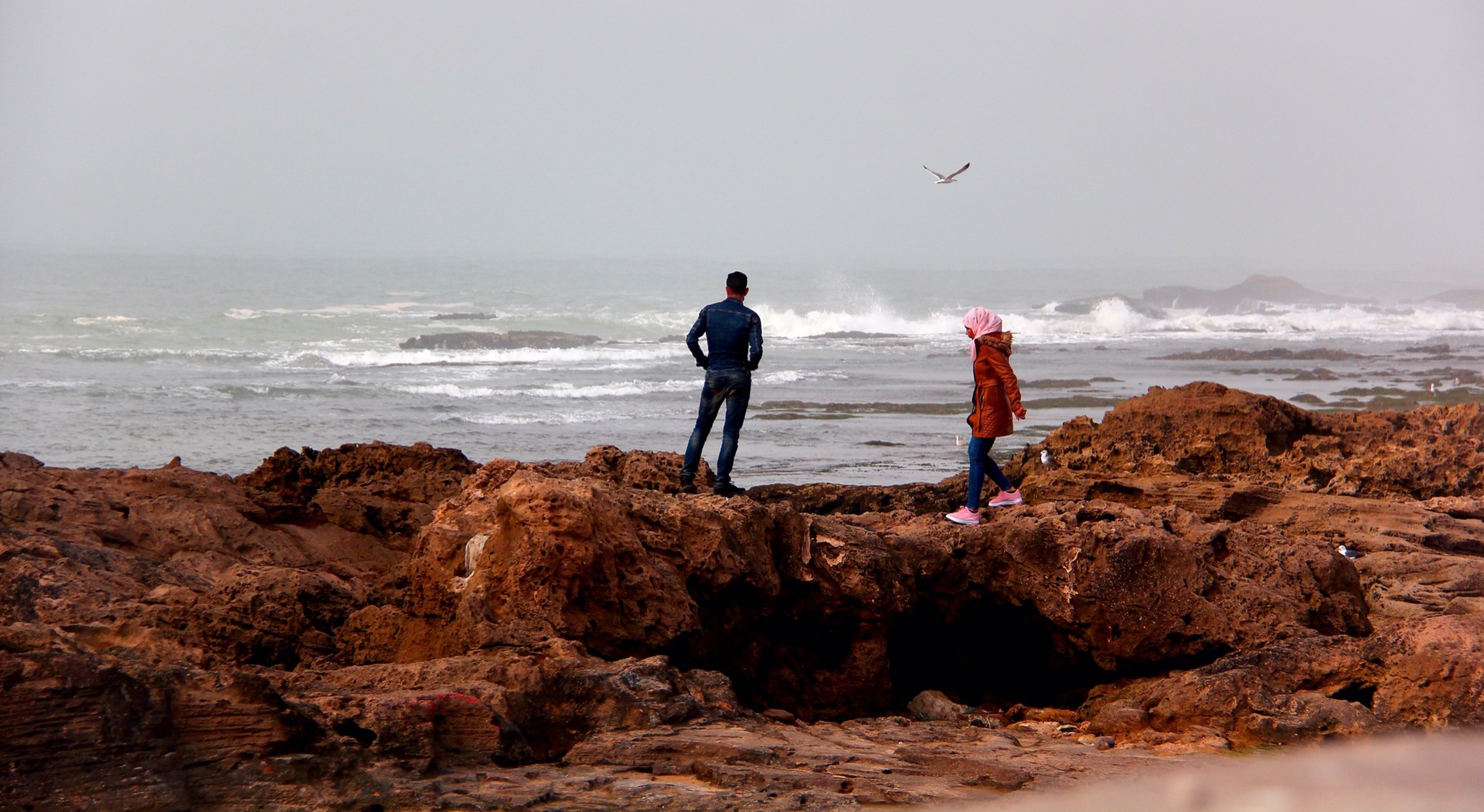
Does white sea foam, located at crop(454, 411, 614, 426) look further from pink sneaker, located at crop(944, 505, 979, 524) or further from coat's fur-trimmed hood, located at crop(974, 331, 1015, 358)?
pink sneaker, located at crop(944, 505, 979, 524)

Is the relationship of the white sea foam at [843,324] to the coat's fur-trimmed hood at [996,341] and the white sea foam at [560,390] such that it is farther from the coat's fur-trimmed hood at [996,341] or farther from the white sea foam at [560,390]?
the coat's fur-trimmed hood at [996,341]

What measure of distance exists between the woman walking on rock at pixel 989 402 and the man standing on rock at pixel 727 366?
1.35 m

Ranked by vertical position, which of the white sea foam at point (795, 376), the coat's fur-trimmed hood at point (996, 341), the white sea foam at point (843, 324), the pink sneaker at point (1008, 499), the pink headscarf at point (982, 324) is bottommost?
the white sea foam at point (795, 376)

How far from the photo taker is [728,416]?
7.57 m

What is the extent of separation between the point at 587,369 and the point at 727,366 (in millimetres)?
20418

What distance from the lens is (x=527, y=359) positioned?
3005 centimetres

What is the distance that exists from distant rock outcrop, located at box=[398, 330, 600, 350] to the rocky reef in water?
25.6 meters

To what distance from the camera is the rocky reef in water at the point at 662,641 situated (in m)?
3.22

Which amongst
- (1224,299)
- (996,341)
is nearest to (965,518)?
(996,341)

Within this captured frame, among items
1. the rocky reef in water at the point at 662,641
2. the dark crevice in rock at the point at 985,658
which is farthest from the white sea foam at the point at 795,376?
the dark crevice in rock at the point at 985,658

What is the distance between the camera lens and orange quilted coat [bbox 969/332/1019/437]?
23.9 feet

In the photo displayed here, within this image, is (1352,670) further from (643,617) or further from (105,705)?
(105,705)

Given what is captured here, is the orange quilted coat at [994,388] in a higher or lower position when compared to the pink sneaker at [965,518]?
higher

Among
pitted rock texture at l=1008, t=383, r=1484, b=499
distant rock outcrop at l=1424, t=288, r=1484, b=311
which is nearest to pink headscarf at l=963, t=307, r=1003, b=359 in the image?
pitted rock texture at l=1008, t=383, r=1484, b=499
